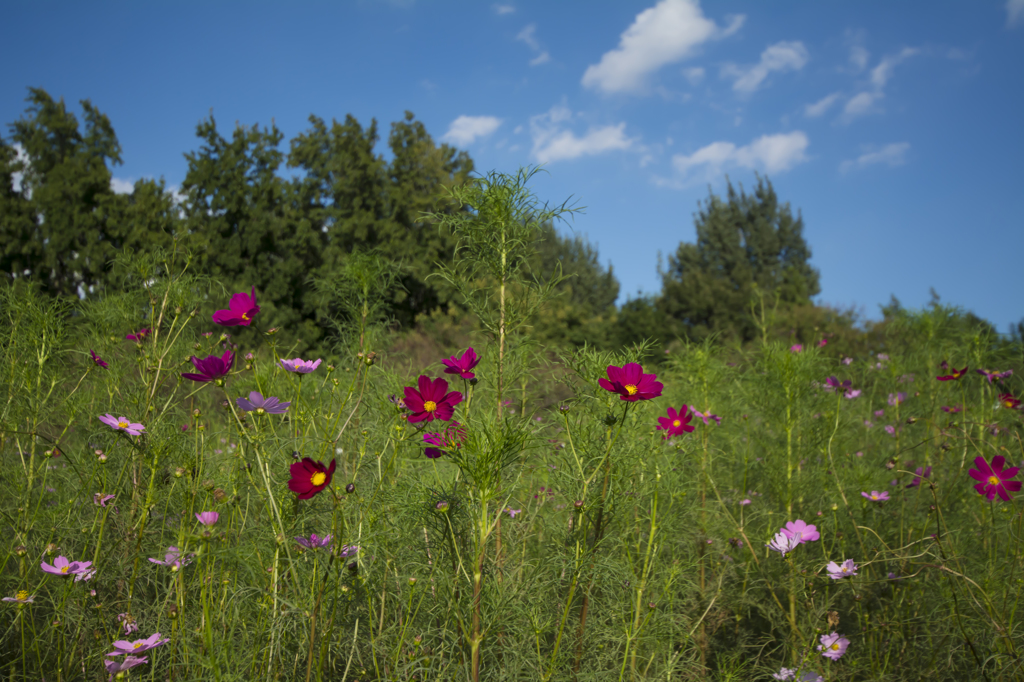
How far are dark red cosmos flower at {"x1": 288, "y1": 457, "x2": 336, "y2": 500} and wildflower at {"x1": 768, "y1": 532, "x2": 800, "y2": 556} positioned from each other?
48.1 inches

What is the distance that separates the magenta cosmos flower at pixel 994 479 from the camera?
1.59 m

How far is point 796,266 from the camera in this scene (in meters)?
30.9

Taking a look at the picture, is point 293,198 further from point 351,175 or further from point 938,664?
point 938,664

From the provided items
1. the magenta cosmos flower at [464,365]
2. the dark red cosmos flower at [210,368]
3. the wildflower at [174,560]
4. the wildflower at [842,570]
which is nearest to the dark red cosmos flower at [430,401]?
the magenta cosmos flower at [464,365]

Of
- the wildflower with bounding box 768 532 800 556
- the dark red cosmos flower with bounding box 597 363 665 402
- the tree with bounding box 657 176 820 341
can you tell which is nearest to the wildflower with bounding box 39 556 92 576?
Result: the dark red cosmos flower with bounding box 597 363 665 402

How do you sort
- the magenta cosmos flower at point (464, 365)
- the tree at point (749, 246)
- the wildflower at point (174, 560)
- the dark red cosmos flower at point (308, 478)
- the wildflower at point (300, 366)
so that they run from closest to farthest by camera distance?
1. the dark red cosmos flower at point (308, 478)
2. the wildflower at point (174, 560)
3. the wildflower at point (300, 366)
4. the magenta cosmos flower at point (464, 365)
5. the tree at point (749, 246)

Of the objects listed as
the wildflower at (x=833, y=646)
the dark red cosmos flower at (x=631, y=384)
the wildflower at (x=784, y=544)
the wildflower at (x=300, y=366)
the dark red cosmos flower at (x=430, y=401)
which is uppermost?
the wildflower at (x=300, y=366)

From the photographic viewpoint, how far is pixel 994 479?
1.66 meters

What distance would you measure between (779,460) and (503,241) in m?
1.75

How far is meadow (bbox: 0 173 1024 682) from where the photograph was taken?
4.15 ft

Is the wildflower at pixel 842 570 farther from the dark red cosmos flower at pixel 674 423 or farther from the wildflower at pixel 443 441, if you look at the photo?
the wildflower at pixel 443 441

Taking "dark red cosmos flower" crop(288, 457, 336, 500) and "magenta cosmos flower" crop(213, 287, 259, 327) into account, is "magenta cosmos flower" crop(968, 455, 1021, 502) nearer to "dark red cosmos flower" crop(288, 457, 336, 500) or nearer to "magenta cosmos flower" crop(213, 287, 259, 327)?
"dark red cosmos flower" crop(288, 457, 336, 500)

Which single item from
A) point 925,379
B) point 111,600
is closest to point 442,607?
point 111,600

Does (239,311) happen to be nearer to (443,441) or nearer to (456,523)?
(443,441)
